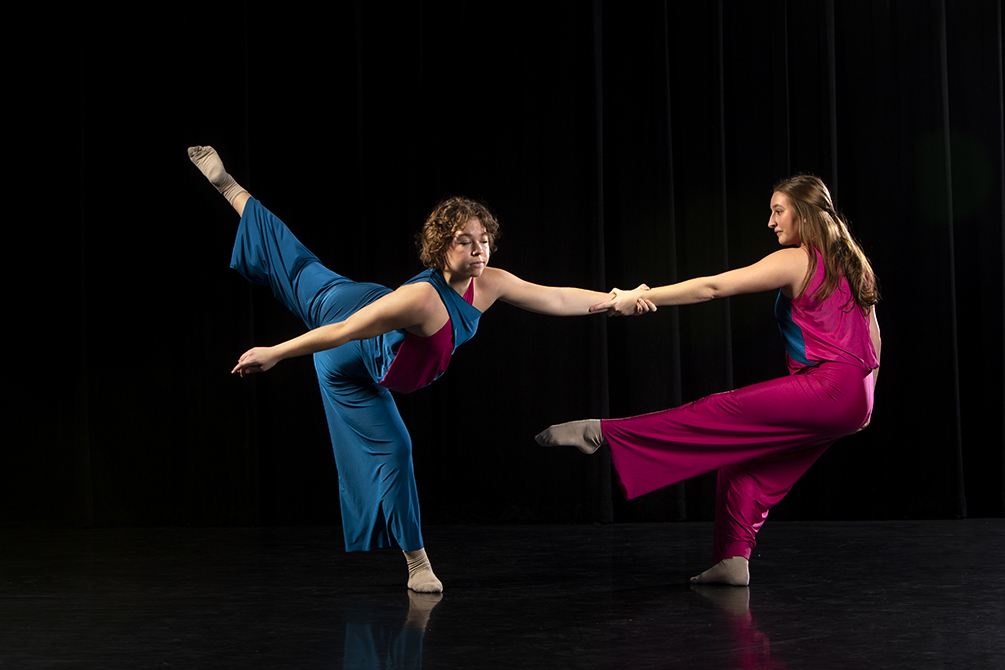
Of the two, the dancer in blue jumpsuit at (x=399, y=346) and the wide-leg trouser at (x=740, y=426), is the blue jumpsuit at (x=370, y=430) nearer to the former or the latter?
the dancer in blue jumpsuit at (x=399, y=346)

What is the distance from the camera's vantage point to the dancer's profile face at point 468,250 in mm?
2402

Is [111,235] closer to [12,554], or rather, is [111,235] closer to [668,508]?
[12,554]

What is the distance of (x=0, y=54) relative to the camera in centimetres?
414

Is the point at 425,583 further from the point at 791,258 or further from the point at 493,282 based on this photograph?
the point at 791,258

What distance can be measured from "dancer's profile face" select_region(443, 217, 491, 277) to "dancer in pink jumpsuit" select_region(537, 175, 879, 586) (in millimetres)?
519

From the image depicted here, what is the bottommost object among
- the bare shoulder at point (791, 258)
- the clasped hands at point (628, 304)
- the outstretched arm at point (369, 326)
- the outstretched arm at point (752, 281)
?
the outstretched arm at point (369, 326)

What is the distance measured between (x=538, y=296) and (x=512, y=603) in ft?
2.93

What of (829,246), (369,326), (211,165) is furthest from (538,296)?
(211,165)

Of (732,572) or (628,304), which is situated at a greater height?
(628,304)

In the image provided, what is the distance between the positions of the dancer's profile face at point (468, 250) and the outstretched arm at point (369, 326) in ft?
0.37

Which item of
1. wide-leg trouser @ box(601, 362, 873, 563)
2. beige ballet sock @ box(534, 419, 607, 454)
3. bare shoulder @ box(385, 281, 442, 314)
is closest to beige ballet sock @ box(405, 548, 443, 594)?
beige ballet sock @ box(534, 419, 607, 454)

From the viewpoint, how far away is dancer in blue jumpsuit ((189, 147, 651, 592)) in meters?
2.40

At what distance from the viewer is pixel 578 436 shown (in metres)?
2.45

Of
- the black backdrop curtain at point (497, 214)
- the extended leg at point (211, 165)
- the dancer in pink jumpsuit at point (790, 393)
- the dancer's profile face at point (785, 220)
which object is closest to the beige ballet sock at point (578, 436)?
the dancer in pink jumpsuit at point (790, 393)
